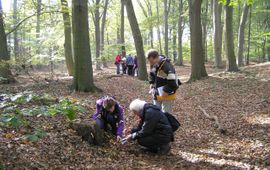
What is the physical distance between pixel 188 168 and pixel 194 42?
9.95 metres

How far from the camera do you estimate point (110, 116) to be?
619 centimetres

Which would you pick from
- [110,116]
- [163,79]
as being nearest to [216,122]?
[163,79]

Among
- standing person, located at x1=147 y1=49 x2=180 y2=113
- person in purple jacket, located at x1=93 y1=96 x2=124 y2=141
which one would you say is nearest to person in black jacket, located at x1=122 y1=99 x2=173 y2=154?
person in purple jacket, located at x1=93 y1=96 x2=124 y2=141

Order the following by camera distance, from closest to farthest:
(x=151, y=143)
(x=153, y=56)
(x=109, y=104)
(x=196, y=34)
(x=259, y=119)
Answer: (x=151, y=143)
(x=109, y=104)
(x=153, y=56)
(x=259, y=119)
(x=196, y=34)

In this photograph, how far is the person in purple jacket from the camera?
602cm

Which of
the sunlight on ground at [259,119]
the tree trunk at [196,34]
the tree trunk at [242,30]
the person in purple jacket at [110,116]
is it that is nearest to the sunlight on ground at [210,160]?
the person in purple jacket at [110,116]

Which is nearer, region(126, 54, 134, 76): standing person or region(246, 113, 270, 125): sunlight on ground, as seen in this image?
region(246, 113, 270, 125): sunlight on ground

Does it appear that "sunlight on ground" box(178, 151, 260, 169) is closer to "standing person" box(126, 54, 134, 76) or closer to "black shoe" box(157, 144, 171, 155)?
"black shoe" box(157, 144, 171, 155)

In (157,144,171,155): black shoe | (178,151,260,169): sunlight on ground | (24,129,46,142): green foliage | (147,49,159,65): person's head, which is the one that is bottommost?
(178,151,260,169): sunlight on ground

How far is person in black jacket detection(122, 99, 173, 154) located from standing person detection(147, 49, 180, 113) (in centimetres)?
67

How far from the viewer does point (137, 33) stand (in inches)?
615

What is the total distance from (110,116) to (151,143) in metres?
1.03

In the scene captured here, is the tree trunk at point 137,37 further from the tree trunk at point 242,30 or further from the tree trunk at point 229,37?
the tree trunk at point 242,30

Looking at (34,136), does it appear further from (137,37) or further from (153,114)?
(137,37)
